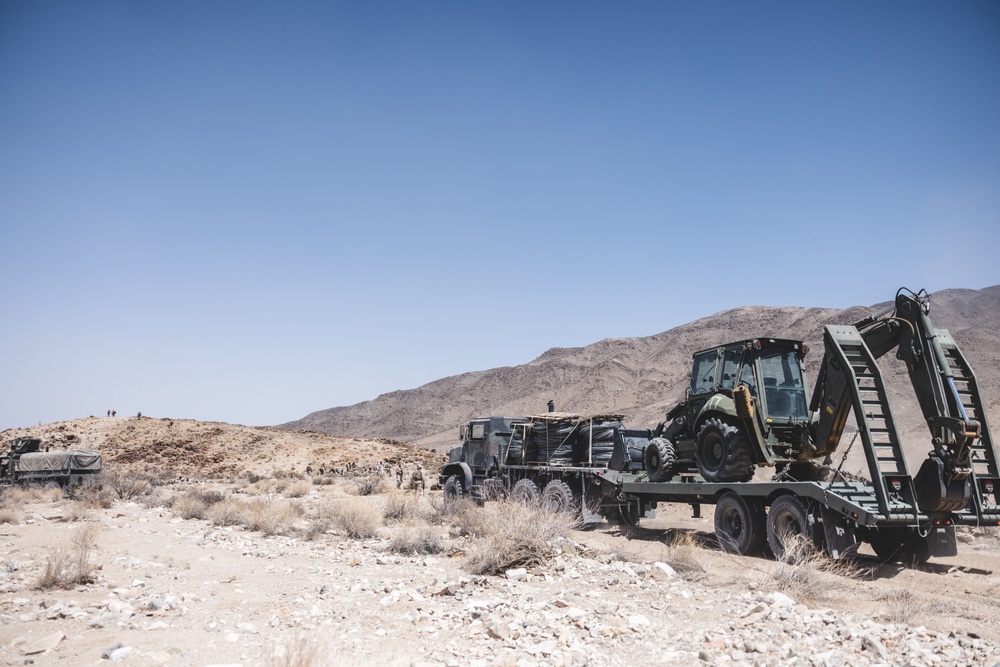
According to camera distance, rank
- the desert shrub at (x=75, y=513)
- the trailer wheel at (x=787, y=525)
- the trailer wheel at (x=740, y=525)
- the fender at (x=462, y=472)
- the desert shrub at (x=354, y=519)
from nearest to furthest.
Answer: the trailer wheel at (x=787, y=525)
the trailer wheel at (x=740, y=525)
the desert shrub at (x=354, y=519)
the desert shrub at (x=75, y=513)
the fender at (x=462, y=472)

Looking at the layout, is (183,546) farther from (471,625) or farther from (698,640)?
(698,640)

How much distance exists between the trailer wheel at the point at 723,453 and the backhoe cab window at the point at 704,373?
0.82 metres

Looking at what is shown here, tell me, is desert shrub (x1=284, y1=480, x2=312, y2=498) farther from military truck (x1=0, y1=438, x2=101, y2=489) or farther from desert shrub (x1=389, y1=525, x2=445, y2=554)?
desert shrub (x1=389, y1=525, x2=445, y2=554)

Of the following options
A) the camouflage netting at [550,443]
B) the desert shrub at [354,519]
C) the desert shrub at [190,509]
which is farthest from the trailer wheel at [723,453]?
the desert shrub at [190,509]

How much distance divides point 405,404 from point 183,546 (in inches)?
3621

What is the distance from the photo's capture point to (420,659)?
5883 mm

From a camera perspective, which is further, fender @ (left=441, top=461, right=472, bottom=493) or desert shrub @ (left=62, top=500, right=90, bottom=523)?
fender @ (left=441, top=461, right=472, bottom=493)

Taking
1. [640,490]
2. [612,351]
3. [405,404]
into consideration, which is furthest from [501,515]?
[405,404]

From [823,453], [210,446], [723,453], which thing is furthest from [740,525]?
[210,446]

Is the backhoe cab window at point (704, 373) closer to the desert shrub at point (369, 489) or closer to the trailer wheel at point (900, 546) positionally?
the trailer wheel at point (900, 546)

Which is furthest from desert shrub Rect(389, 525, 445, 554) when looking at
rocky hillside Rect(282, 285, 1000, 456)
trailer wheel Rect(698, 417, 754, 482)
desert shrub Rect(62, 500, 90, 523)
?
rocky hillside Rect(282, 285, 1000, 456)

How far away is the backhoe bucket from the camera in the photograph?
30.6ft

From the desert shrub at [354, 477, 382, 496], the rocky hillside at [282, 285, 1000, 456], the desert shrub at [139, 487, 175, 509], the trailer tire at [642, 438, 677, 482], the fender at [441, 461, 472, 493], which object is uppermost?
the rocky hillside at [282, 285, 1000, 456]

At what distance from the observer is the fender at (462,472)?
63.2 ft
